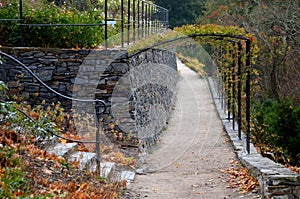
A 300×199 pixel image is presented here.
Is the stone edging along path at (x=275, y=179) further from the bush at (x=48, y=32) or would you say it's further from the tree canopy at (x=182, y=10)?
the tree canopy at (x=182, y=10)

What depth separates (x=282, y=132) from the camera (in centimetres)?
1165

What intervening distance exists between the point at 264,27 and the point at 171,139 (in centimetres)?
872

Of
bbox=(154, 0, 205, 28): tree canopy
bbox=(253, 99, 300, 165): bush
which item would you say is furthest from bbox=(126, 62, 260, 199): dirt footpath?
bbox=(154, 0, 205, 28): tree canopy

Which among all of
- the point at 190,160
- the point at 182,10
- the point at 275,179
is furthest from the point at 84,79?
the point at 182,10

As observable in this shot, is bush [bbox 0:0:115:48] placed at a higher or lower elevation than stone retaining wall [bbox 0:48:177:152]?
higher

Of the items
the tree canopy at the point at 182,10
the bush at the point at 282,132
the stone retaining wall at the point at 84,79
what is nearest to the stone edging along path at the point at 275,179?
the stone retaining wall at the point at 84,79

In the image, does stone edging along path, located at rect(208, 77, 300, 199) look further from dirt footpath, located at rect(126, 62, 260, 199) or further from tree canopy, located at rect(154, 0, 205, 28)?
tree canopy, located at rect(154, 0, 205, 28)

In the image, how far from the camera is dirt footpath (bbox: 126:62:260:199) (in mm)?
7246

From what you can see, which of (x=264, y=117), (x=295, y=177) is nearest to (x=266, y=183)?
(x=295, y=177)

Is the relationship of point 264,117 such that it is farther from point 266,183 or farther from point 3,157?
point 3,157

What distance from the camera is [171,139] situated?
42.7 feet

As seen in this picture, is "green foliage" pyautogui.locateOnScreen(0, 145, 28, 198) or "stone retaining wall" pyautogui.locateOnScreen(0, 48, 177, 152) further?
"stone retaining wall" pyautogui.locateOnScreen(0, 48, 177, 152)

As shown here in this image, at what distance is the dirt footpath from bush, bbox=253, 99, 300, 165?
841 millimetres

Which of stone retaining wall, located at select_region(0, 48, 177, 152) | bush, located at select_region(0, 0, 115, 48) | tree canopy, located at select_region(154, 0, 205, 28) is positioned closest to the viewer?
stone retaining wall, located at select_region(0, 48, 177, 152)
